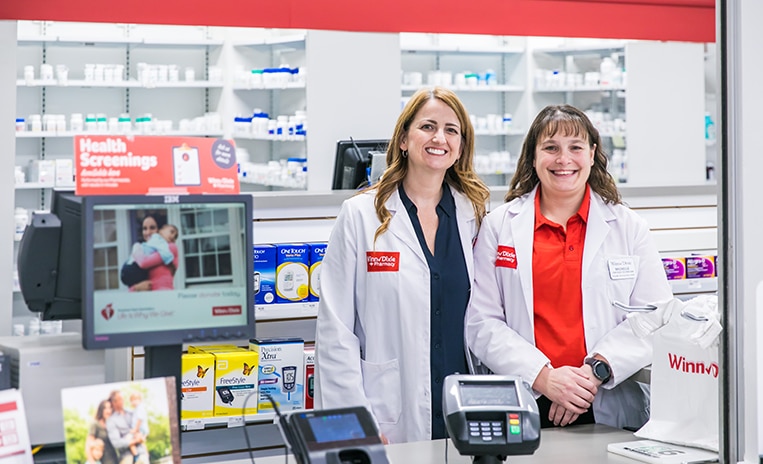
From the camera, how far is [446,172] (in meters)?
3.05

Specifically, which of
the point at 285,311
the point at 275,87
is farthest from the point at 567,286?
the point at 275,87

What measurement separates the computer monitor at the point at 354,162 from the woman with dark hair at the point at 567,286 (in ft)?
5.52

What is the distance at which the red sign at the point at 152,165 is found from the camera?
1.89 m

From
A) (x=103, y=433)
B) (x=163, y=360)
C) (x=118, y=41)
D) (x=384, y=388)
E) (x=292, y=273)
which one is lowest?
(x=384, y=388)

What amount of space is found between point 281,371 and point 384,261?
3.17 feet

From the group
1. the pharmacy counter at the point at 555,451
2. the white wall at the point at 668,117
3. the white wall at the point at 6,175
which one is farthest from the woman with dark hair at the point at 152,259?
the white wall at the point at 668,117

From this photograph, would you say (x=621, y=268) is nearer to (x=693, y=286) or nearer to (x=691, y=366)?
(x=691, y=366)

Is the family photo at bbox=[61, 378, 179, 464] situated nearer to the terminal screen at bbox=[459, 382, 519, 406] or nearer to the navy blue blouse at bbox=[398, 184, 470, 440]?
the terminal screen at bbox=[459, 382, 519, 406]

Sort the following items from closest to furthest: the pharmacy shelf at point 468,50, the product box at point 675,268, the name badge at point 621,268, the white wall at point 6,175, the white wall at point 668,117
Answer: the name badge at point 621,268
the white wall at point 6,175
the product box at point 675,268
the white wall at point 668,117
the pharmacy shelf at point 468,50

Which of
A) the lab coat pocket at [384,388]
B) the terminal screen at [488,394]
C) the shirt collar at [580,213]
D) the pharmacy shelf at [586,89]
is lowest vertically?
the lab coat pocket at [384,388]

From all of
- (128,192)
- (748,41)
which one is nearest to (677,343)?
(748,41)

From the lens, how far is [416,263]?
2877 millimetres

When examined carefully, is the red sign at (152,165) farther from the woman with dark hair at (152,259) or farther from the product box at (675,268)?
the product box at (675,268)

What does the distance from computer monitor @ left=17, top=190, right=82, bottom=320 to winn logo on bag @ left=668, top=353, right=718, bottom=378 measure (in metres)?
1.48
